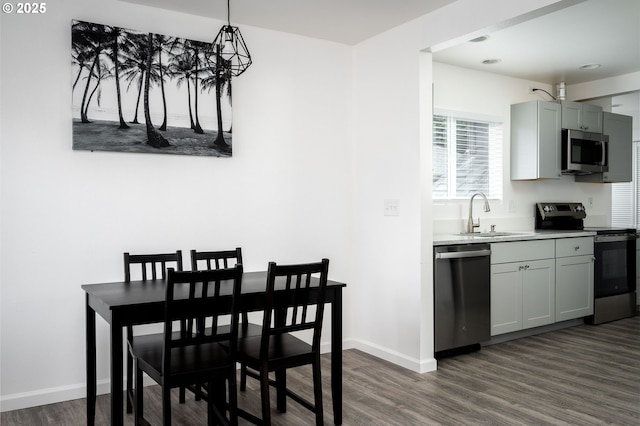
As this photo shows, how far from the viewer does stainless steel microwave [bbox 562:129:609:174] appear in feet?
17.7

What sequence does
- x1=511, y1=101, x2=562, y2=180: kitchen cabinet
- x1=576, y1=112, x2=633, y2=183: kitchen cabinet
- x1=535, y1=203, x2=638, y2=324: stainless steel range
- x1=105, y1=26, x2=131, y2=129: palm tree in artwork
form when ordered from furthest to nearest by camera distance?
x1=576, y1=112, x2=633, y2=183: kitchen cabinet → x1=535, y1=203, x2=638, y2=324: stainless steel range → x1=511, y1=101, x2=562, y2=180: kitchen cabinet → x1=105, y1=26, x2=131, y2=129: palm tree in artwork

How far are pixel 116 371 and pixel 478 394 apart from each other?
7.36 feet

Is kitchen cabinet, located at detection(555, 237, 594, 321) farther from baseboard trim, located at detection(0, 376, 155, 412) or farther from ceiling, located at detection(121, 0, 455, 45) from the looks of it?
baseboard trim, located at detection(0, 376, 155, 412)

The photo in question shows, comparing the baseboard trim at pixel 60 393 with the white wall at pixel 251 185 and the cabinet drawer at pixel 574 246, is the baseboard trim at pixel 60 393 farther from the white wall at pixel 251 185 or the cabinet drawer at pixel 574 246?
the cabinet drawer at pixel 574 246

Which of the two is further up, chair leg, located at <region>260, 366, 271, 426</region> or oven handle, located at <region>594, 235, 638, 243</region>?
oven handle, located at <region>594, 235, 638, 243</region>

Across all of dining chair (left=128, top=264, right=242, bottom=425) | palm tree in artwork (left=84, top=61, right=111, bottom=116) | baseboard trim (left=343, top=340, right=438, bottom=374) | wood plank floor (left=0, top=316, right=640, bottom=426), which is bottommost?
wood plank floor (left=0, top=316, right=640, bottom=426)

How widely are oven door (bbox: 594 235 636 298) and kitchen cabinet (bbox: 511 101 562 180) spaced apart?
2.92ft

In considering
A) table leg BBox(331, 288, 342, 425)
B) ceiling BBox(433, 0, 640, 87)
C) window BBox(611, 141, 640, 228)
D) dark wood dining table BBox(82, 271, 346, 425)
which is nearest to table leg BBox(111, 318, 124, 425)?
dark wood dining table BBox(82, 271, 346, 425)

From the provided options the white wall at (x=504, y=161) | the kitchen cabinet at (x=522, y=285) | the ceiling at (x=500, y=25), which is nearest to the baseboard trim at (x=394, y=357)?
the kitchen cabinet at (x=522, y=285)

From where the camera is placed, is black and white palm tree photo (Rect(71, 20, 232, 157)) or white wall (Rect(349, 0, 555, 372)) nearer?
black and white palm tree photo (Rect(71, 20, 232, 157))

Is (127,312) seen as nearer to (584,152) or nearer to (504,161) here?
(504,161)

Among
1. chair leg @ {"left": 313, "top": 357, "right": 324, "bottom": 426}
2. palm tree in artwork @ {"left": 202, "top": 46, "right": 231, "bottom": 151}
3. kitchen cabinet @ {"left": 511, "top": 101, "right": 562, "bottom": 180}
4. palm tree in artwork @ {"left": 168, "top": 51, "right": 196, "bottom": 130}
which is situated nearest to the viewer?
chair leg @ {"left": 313, "top": 357, "right": 324, "bottom": 426}

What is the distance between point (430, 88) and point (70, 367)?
318 centimetres

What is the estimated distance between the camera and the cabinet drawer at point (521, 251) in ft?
14.5
